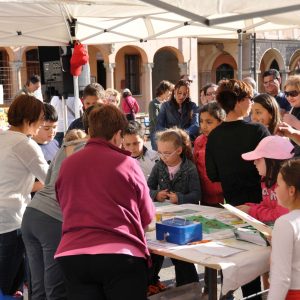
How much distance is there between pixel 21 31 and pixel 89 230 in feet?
17.0

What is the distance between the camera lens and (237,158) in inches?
141

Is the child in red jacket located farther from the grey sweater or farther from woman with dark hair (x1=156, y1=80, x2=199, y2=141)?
woman with dark hair (x1=156, y1=80, x2=199, y2=141)

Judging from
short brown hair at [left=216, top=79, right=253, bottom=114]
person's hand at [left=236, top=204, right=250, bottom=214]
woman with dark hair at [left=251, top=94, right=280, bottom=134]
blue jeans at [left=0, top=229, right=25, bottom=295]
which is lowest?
blue jeans at [left=0, top=229, right=25, bottom=295]

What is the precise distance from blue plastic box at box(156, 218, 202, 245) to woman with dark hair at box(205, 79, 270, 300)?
0.77 metres

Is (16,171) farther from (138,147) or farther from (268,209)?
(268,209)

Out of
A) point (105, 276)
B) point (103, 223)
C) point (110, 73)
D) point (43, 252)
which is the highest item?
point (110, 73)

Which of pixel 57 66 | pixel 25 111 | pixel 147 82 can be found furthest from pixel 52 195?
pixel 147 82

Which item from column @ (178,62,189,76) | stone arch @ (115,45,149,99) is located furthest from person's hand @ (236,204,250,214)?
column @ (178,62,189,76)

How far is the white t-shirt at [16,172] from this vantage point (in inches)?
135

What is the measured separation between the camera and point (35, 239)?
325 centimetres

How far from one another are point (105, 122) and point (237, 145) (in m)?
1.25

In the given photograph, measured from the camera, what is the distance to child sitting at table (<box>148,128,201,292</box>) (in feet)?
13.3

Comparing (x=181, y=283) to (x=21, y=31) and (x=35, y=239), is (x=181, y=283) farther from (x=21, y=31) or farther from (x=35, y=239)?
(x=21, y=31)

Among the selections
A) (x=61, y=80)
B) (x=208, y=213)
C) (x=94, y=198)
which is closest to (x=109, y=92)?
(x=61, y=80)
